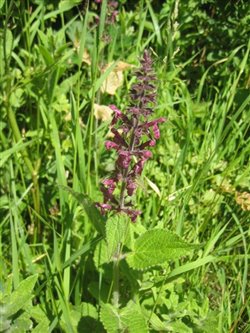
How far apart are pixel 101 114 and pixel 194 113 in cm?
51

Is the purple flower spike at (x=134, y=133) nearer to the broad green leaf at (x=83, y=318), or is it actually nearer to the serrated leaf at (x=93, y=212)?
the serrated leaf at (x=93, y=212)

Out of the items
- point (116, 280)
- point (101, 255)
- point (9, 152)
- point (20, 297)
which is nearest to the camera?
point (20, 297)

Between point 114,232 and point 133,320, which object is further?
point 133,320

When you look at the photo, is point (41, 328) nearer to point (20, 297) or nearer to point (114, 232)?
point (20, 297)

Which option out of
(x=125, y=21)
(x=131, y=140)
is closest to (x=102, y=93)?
(x=125, y=21)

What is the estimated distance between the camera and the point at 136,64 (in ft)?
8.84

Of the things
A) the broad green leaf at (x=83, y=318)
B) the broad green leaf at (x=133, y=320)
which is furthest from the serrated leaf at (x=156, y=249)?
the broad green leaf at (x=83, y=318)

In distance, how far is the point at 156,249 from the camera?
162 cm

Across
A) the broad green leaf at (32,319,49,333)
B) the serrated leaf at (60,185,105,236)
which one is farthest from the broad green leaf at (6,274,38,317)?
the serrated leaf at (60,185,105,236)

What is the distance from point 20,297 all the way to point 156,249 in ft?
1.51

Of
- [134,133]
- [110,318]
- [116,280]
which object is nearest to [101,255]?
[116,280]

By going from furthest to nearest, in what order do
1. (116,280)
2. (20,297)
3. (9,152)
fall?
(9,152)
(116,280)
(20,297)

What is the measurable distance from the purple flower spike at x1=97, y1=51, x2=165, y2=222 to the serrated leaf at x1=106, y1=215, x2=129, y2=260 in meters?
0.10

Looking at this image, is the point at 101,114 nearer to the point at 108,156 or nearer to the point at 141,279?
the point at 108,156
